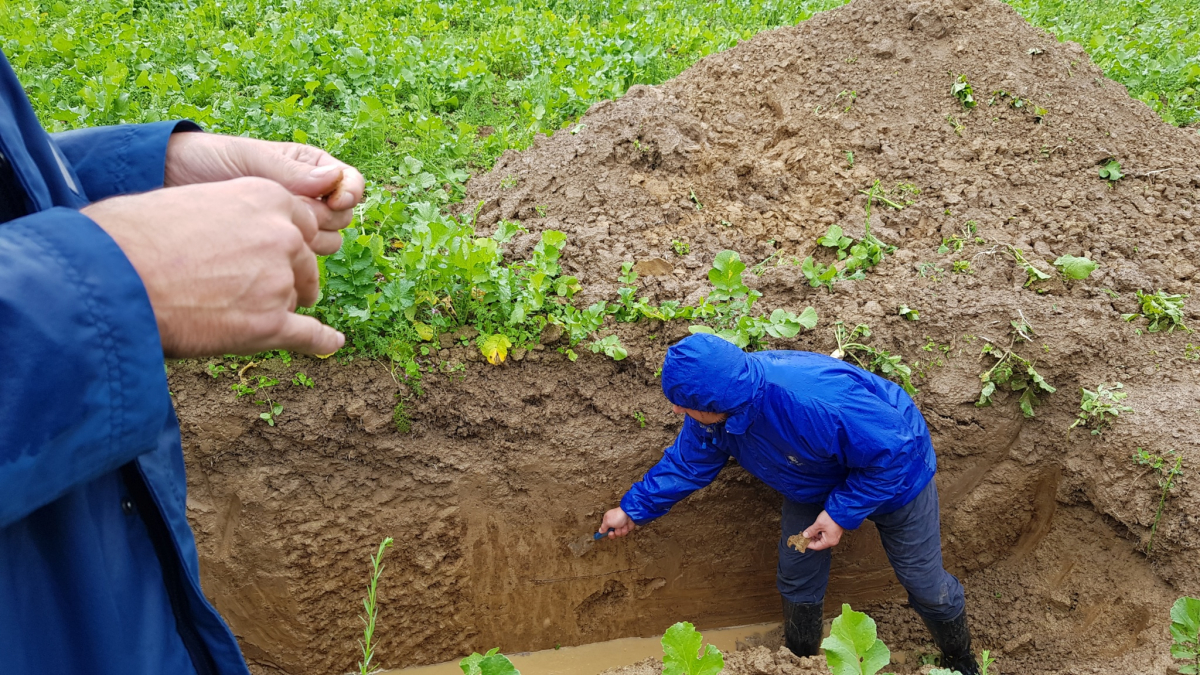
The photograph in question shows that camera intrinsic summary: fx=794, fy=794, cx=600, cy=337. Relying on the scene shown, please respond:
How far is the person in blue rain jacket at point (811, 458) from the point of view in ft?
9.65

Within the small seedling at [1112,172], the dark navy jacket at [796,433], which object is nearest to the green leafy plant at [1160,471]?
the dark navy jacket at [796,433]

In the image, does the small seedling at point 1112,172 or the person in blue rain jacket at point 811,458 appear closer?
the person in blue rain jacket at point 811,458

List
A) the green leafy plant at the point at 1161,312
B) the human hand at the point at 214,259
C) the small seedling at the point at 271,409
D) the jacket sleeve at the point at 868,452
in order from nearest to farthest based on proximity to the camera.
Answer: the human hand at the point at 214,259 < the jacket sleeve at the point at 868,452 < the small seedling at the point at 271,409 < the green leafy plant at the point at 1161,312

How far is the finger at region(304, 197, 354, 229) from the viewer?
1.56m

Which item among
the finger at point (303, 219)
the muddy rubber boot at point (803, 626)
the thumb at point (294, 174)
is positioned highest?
the finger at point (303, 219)

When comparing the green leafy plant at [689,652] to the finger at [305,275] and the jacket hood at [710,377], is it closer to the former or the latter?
the jacket hood at [710,377]

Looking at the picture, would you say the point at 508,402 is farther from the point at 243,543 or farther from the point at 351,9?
the point at 351,9

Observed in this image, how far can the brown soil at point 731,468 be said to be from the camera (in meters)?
3.54

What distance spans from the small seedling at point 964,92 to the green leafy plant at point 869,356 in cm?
194

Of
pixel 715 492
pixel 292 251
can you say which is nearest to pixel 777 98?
pixel 715 492

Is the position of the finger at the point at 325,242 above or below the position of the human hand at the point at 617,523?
above

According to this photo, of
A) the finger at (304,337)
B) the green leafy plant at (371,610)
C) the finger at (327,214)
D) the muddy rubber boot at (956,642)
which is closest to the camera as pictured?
the finger at (304,337)

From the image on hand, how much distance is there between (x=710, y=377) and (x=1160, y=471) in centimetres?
215

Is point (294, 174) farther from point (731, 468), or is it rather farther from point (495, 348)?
point (731, 468)
